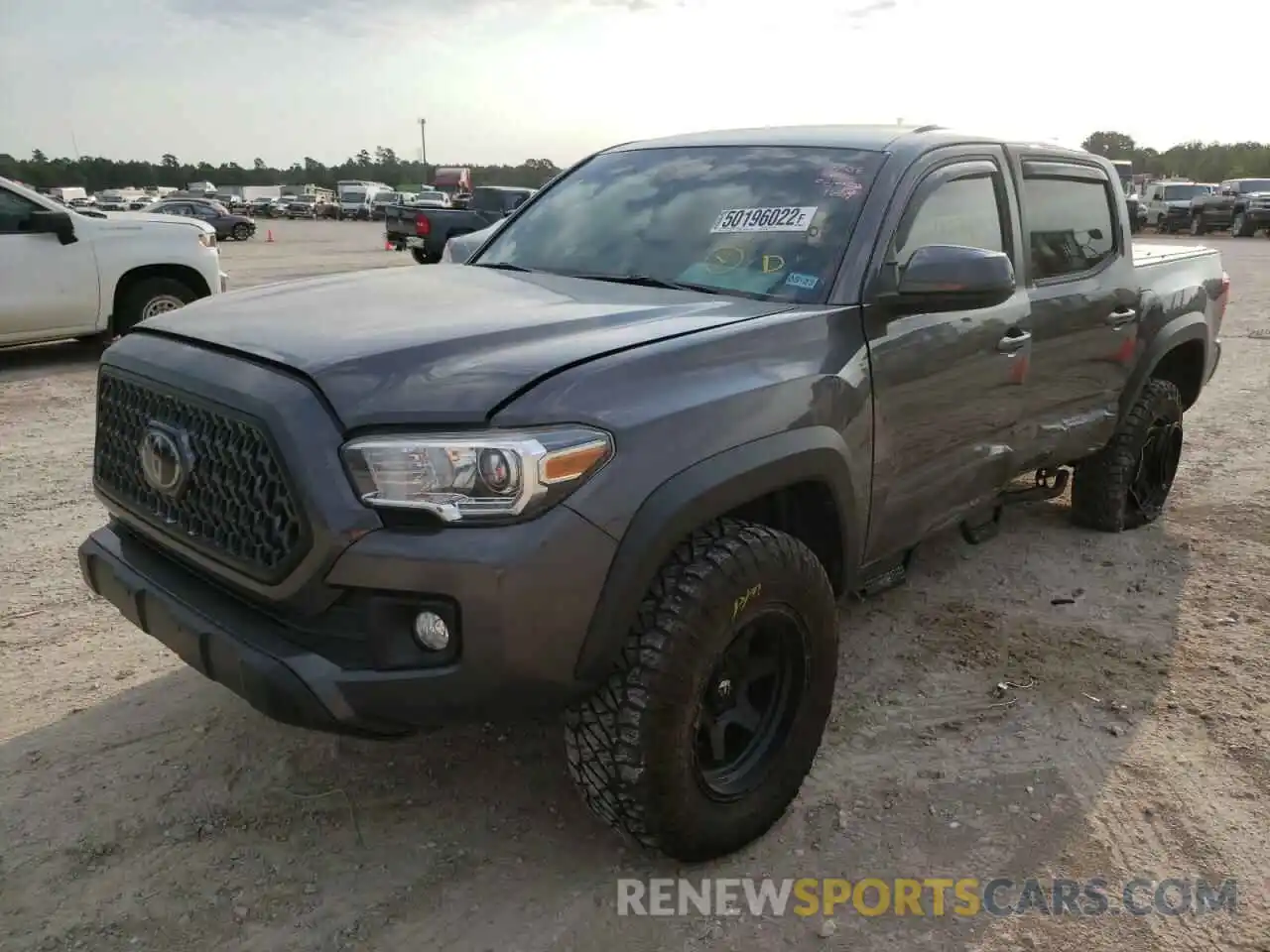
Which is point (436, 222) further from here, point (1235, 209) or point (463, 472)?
point (1235, 209)

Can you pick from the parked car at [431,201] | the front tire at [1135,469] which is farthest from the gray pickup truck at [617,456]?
the parked car at [431,201]

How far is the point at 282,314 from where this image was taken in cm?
274

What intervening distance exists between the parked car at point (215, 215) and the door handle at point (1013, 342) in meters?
34.3

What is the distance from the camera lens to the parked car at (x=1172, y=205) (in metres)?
32.9

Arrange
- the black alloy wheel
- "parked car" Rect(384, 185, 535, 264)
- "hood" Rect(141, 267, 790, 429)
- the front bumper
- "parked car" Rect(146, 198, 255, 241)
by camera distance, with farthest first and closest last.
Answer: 1. "parked car" Rect(146, 198, 255, 241)
2. "parked car" Rect(384, 185, 535, 264)
3. the black alloy wheel
4. "hood" Rect(141, 267, 790, 429)
5. the front bumper

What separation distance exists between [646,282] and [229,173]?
400ft

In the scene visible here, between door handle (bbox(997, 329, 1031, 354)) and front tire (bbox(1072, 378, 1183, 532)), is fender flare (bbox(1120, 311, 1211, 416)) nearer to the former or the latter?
front tire (bbox(1072, 378, 1183, 532))

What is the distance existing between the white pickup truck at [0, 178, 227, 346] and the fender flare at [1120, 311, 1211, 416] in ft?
24.2

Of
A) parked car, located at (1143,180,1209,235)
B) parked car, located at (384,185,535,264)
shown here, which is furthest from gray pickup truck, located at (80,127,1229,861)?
parked car, located at (1143,180,1209,235)

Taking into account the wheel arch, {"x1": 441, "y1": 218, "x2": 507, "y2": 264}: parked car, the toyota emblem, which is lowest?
the wheel arch

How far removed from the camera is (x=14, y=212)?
8.33 metres

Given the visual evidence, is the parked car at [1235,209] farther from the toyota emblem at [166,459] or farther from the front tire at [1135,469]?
the toyota emblem at [166,459]

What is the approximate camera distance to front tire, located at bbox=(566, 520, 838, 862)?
93.0 inches

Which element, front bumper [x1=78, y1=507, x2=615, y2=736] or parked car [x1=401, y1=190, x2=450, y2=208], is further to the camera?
parked car [x1=401, y1=190, x2=450, y2=208]
